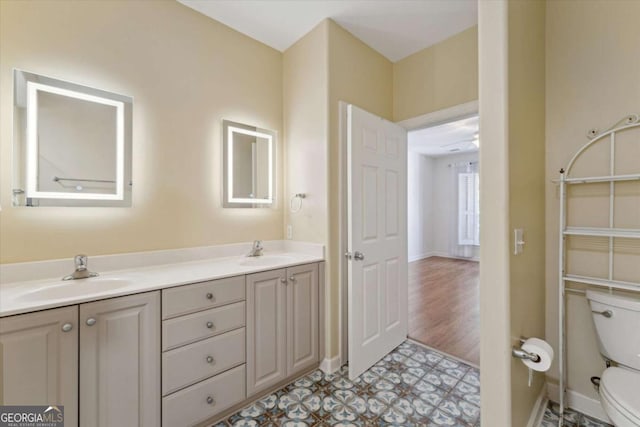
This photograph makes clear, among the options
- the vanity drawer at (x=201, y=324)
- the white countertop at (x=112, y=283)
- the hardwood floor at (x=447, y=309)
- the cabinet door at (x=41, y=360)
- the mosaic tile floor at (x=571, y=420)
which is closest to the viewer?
the cabinet door at (x=41, y=360)

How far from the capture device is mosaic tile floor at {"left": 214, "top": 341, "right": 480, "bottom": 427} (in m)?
1.54

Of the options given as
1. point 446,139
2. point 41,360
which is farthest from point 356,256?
point 446,139

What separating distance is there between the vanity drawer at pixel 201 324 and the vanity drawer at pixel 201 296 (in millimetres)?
35

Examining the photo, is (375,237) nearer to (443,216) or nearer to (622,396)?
(622,396)

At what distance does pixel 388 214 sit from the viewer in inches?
90.4

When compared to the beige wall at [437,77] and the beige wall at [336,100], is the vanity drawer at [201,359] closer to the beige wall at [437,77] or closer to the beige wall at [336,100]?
the beige wall at [336,100]

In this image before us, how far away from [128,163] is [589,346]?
313 centimetres

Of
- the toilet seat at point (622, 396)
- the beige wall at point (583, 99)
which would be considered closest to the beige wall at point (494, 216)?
the toilet seat at point (622, 396)

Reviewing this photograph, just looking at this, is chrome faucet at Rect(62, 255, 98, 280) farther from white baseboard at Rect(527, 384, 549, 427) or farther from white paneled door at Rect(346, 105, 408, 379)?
white baseboard at Rect(527, 384, 549, 427)

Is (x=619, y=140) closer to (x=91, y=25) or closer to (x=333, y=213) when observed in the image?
(x=333, y=213)

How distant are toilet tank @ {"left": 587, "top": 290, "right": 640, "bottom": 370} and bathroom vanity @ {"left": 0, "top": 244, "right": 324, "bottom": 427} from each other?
1.69m

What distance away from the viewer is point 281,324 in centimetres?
183

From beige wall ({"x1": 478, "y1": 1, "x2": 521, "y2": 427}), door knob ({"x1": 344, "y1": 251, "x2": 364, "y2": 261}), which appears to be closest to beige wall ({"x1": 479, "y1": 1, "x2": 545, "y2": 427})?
beige wall ({"x1": 478, "y1": 1, "x2": 521, "y2": 427})

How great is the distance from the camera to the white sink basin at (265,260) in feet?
6.82
